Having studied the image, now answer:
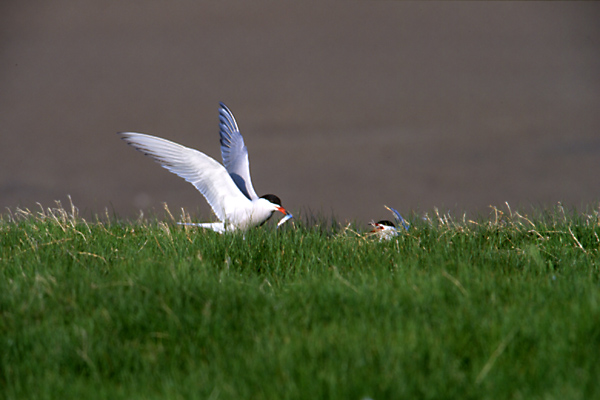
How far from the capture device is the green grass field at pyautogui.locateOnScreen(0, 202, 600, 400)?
8.84 ft

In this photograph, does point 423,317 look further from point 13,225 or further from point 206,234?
point 13,225

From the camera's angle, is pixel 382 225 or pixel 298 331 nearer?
pixel 298 331

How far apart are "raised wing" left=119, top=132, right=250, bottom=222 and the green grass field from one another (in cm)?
214

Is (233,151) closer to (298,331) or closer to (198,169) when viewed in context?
(198,169)

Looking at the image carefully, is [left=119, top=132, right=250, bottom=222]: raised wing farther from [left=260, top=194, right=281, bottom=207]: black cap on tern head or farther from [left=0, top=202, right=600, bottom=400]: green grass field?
[left=0, top=202, right=600, bottom=400]: green grass field

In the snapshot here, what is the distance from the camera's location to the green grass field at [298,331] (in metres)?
2.70

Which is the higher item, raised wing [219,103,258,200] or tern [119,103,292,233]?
raised wing [219,103,258,200]

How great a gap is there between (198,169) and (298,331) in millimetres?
4355

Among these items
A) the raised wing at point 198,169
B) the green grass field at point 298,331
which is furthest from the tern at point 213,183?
the green grass field at point 298,331

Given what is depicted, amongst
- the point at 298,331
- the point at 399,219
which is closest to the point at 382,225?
the point at 399,219

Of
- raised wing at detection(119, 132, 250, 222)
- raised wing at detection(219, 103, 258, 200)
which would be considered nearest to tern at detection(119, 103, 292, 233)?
raised wing at detection(119, 132, 250, 222)

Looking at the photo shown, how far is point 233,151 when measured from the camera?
8.80 meters

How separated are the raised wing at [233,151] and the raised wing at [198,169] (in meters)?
0.89

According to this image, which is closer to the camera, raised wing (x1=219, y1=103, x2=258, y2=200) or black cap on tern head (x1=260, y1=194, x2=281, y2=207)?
black cap on tern head (x1=260, y1=194, x2=281, y2=207)
